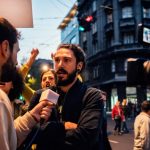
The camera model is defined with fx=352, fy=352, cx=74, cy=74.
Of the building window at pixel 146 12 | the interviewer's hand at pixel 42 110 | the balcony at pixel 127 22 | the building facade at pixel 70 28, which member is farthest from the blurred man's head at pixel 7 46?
the building facade at pixel 70 28

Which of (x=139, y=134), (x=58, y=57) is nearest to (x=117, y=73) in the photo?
(x=139, y=134)

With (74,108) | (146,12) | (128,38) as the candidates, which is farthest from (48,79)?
(146,12)

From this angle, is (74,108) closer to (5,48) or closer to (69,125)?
(69,125)

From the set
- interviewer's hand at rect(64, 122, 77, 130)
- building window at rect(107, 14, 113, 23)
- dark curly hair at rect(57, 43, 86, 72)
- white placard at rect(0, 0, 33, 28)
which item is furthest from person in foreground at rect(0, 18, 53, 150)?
building window at rect(107, 14, 113, 23)

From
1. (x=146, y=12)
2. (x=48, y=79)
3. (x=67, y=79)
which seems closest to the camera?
(x=67, y=79)

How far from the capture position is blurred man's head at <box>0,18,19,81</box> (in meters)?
1.78

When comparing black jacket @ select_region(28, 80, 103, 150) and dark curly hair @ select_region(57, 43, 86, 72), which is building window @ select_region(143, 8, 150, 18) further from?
black jacket @ select_region(28, 80, 103, 150)

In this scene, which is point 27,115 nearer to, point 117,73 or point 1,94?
point 1,94

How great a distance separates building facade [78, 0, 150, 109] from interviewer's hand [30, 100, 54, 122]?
3598 cm

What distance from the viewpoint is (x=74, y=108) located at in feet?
8.64

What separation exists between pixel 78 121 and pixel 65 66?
487 mm

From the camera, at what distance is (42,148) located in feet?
7.95

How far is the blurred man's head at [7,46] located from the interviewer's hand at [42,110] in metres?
0.31

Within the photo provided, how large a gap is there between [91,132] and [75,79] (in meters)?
0.50
